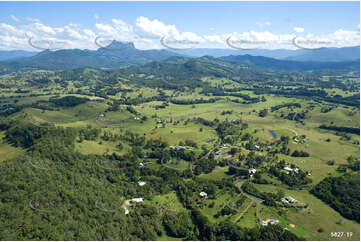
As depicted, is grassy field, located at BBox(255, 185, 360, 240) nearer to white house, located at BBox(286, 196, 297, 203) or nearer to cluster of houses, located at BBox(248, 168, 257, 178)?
A: white house, located at BBox(286, 196, 297, 203)

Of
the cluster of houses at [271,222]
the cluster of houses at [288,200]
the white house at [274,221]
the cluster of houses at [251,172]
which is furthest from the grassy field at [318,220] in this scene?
the cluster of houses at [251,172]

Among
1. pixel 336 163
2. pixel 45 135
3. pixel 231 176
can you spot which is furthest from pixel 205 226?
pixel 45 135

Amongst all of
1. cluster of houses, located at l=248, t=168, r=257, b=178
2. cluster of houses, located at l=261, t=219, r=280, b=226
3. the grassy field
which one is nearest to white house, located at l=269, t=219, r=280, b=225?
cluster of houses, located at l=261, t=219, r=280, b=226

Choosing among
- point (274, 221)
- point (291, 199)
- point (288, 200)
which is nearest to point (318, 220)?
point (291, 199)

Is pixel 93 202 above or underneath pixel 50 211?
underneath

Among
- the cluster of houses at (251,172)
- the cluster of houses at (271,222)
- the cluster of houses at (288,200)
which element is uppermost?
the cluster of houses at (271,222)

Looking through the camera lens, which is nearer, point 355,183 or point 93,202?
point 93,202

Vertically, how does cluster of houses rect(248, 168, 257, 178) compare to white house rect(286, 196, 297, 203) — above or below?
below

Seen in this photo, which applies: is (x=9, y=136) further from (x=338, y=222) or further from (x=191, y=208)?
(x=338, y=222)

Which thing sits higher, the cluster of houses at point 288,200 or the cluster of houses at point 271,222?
the cluster of houses at point 271,222

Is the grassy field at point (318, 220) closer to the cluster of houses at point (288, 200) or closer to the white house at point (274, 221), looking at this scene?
the cluster of houses at point (288, 200)

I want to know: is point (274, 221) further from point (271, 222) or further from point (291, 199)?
point (291, 199)
